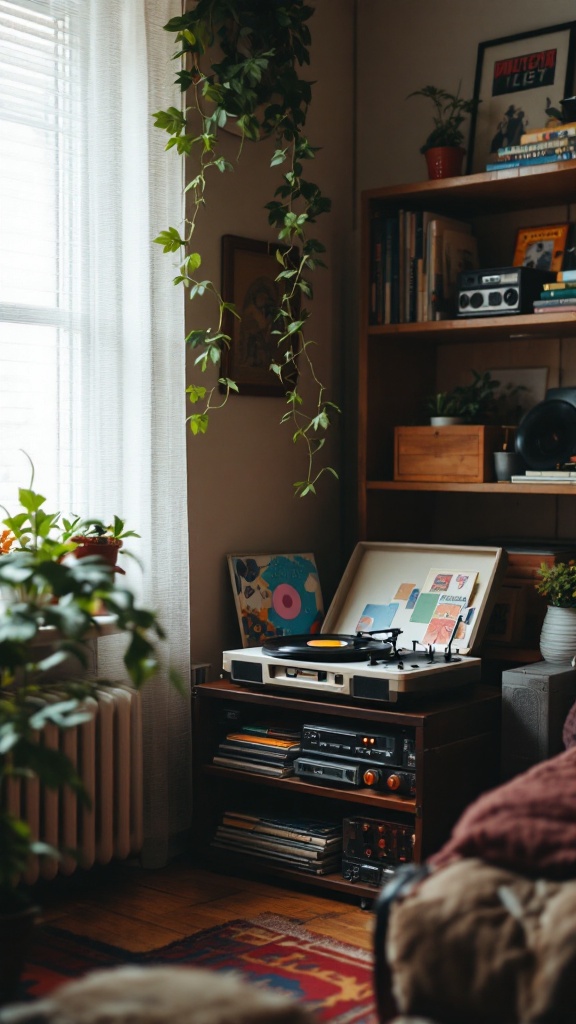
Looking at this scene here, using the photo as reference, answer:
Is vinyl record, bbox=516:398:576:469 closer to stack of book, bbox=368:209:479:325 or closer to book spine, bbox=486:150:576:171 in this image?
stack of book, bbox=368:209:479:325

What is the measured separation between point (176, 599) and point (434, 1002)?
168cm

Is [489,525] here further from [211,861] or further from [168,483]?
[211,861]

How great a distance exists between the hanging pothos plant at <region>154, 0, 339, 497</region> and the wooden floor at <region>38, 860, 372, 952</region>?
111 centimetres

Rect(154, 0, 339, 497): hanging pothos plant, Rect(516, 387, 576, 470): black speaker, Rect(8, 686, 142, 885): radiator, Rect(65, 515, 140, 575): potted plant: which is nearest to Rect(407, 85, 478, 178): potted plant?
Rect(154, 0, 339, 497): hanging pothos plant

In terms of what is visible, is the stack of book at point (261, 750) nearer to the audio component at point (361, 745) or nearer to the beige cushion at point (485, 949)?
the audio component at point (361, 745)

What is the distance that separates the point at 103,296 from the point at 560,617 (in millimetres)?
1468

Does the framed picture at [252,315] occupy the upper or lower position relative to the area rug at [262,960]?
upper

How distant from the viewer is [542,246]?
11.1ft

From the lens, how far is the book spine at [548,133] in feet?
10.0

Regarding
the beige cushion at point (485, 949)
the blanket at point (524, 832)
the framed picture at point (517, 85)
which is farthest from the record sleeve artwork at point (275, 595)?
the beige cushion at point (485, 949)

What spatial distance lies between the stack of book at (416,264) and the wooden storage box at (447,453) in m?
0.34

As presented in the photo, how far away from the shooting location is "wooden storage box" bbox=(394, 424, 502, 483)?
3.32 metres

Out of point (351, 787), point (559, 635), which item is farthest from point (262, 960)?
point (559, 635)

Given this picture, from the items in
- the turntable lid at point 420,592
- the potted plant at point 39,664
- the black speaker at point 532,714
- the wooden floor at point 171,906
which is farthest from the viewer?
the turntable lid at point 420,592
